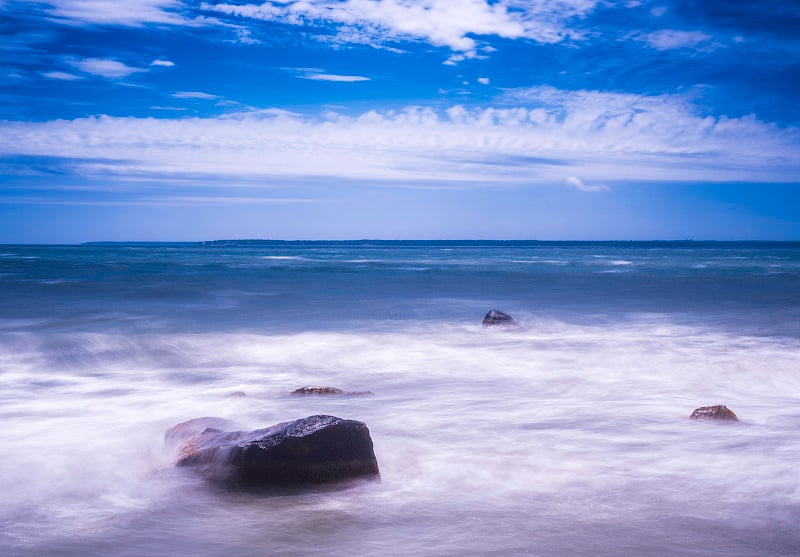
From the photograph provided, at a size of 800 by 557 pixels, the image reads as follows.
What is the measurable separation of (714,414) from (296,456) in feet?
14.5

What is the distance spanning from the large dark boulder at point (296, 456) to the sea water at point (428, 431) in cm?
13

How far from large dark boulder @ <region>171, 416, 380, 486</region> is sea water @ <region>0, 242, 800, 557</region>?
126 mm

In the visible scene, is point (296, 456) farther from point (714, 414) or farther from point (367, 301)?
point (367, 301)

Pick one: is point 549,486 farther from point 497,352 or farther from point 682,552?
point 497,352

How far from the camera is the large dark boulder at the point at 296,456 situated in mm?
4785

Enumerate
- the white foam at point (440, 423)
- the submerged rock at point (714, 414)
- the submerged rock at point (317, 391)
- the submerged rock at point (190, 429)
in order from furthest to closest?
the submerged rock at point (317, 391)
the submerged rock at point (714, 414)
the submerged rock at point (190, 429)
the white foam at point (440, 423)

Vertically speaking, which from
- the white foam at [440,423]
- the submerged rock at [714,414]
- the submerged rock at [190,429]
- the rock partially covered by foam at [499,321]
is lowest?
the white foam at [440,423]

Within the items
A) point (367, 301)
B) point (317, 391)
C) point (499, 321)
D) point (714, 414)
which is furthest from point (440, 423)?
point (367, 301)

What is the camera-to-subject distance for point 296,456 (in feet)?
15.7

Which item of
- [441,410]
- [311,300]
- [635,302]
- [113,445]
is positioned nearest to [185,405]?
[113,445]

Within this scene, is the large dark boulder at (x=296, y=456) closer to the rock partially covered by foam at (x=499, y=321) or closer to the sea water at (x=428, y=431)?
the sea water at (x=428, y=431)

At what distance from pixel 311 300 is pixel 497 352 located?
11427 millimetres

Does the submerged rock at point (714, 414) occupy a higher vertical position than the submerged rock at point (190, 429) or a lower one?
higher

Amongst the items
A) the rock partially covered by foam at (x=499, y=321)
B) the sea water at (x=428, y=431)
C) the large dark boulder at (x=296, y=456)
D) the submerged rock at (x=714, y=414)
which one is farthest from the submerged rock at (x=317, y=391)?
the rock partially covered by foam at (x=499, y=321)
